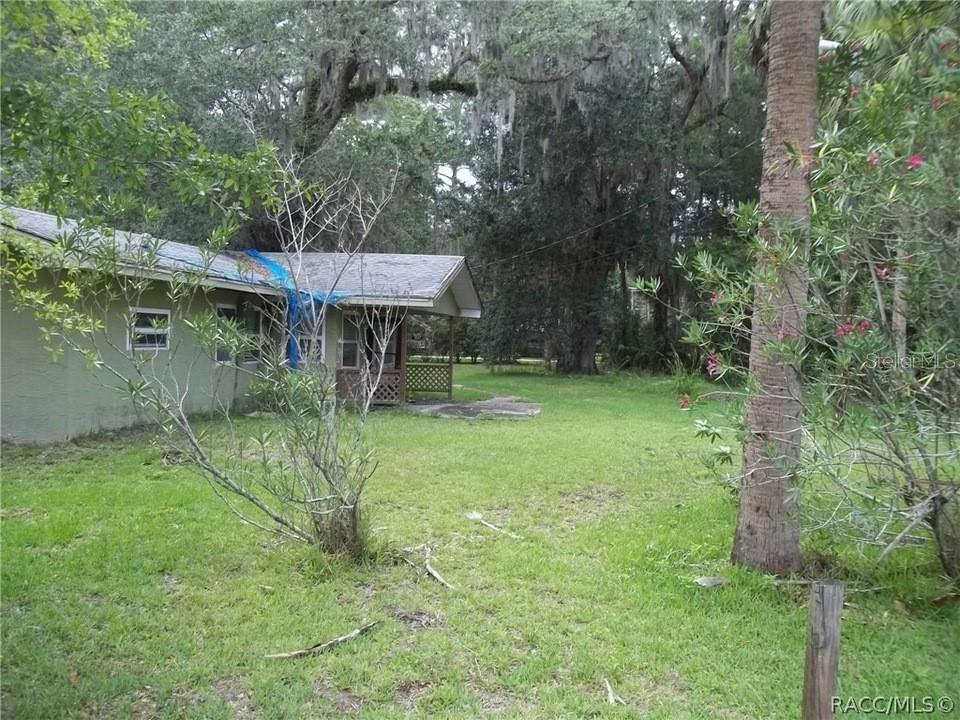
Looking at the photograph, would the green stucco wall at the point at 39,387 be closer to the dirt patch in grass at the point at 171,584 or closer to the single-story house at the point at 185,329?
the single-story house at the point at 185,329

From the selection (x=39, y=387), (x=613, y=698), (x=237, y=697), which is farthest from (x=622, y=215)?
(x=237, y=697)

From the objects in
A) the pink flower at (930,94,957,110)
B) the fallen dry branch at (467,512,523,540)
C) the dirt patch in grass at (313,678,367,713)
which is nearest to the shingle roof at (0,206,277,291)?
the dirt patch in grass at (313,678,367,713)

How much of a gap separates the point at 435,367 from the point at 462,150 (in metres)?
8.60

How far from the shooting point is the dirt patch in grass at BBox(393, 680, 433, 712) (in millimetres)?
3042

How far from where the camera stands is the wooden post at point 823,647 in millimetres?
2074

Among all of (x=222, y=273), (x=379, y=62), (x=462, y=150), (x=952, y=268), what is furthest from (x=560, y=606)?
(x=462, y=150)

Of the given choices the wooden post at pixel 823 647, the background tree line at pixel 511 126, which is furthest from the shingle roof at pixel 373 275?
the wooden post at pixel 823 647

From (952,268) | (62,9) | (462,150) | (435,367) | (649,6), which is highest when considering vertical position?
(649,6)

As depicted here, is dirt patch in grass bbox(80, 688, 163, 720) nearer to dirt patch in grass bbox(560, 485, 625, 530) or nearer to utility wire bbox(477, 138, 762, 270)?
dirt patch in grass bbox(560, 485, 625, 530)

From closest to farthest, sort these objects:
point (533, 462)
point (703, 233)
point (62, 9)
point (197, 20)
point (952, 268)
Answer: point (62, 9) → point (952, 268) → point (533, 462) → point (197, 20) → point (703, 233)

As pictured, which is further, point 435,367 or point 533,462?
point 435,367

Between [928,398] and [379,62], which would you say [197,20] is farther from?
[928,398]

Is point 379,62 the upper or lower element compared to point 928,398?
upper

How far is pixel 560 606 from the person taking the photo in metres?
4.05
